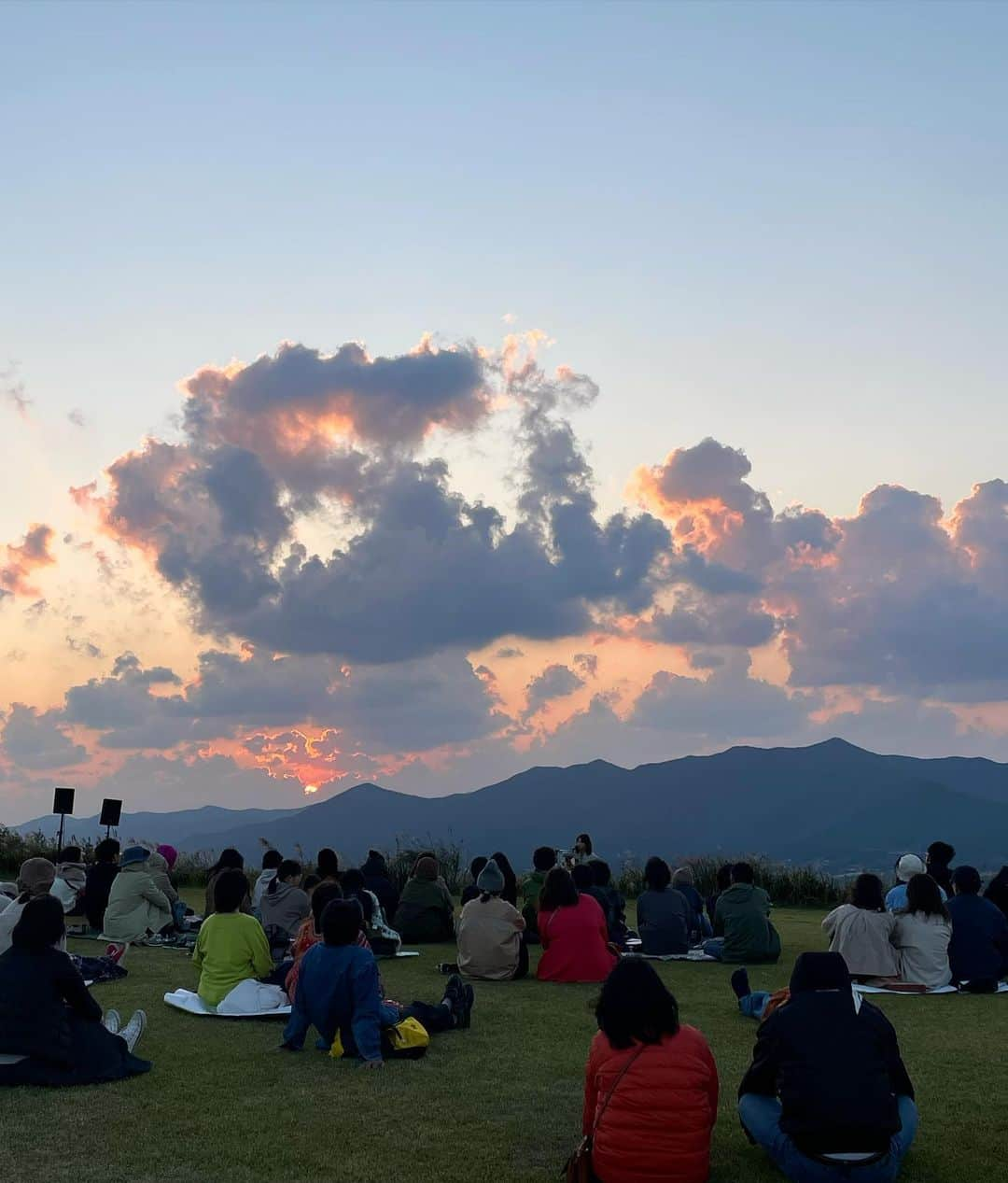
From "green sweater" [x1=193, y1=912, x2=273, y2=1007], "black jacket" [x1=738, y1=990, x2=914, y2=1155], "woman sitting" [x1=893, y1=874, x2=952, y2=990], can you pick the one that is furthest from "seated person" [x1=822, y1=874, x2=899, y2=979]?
"black jacket" [x1=738, y1=990, x2=914, y2=1155]

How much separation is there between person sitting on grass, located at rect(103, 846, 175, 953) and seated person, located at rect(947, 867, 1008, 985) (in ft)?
30.0

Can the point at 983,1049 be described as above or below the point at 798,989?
below

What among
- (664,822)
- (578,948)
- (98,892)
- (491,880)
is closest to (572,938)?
(578,948)

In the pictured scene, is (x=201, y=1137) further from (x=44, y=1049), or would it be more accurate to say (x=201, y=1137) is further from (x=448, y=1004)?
(x=448, y=1004)

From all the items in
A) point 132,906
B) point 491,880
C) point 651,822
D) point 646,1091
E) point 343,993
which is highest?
point 651,822

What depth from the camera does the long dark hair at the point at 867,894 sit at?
1269 cm

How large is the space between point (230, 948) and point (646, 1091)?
5540mm

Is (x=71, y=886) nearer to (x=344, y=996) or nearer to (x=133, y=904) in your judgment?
(x=133, y=904)

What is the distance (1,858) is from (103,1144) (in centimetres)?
2047

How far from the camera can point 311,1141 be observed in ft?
22.3

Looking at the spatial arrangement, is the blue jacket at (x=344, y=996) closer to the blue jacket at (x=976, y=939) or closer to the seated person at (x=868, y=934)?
the seated person at (x=868, y=934)

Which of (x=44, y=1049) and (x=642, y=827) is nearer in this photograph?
(x=44, y=1049)

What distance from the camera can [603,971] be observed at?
1298 centimetres

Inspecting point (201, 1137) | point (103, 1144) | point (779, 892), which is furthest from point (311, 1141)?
point (779, 892)
